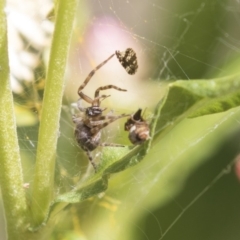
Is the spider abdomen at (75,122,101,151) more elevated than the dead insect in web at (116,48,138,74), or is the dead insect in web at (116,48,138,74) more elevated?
the dead insect in web at (116,48,138,74)

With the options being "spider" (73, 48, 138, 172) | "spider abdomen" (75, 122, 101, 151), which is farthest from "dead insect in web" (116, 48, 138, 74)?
"spider abdomen" (75, 122, 101, 151)

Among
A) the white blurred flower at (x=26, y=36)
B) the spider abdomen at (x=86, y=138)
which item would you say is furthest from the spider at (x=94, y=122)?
the white blurred flower at (x=26, y=36)

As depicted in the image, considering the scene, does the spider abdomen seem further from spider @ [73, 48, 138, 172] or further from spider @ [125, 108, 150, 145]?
spider @ [125, 108, 150, 145]

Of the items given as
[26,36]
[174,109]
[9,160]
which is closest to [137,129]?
[174,109]

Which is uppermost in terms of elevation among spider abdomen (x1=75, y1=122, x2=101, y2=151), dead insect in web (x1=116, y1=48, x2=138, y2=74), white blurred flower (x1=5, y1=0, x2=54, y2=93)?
dead insect in web (x1=116, y1=48, x2=138, y2=74)

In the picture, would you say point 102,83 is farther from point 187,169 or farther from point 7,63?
point 7,63

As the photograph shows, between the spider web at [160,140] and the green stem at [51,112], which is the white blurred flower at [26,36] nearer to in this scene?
the spider web at [160,140]

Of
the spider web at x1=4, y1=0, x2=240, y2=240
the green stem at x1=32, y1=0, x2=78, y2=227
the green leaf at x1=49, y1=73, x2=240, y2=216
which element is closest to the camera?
the green leaf at x1=49, y1=73, x2=240, y2=216
